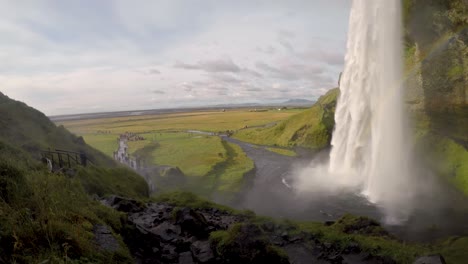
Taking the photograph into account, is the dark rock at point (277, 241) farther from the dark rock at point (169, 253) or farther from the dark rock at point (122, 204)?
the dark rock at point (122, 204)

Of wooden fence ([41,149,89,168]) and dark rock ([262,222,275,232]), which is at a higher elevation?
wooden fence ([41,149,89,168])

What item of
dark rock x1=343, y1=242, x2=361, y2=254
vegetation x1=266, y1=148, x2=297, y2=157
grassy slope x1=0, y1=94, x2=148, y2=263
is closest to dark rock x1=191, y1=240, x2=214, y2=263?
grassy slope x1=0, y1=94, x2=148, y2=263

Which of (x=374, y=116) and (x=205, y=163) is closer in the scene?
(x=374, y=116)

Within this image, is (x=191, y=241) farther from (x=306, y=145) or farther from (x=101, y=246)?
(x=306, y=145)

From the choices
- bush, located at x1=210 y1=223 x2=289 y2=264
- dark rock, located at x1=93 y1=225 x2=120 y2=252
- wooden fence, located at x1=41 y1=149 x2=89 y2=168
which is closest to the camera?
dark rock, located at x1=93 y1=225 x2=120 y2=252

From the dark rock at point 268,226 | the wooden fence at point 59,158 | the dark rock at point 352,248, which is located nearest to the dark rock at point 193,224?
the dark rock at point 268,226

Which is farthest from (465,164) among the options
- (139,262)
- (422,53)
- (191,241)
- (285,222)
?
(139,262)

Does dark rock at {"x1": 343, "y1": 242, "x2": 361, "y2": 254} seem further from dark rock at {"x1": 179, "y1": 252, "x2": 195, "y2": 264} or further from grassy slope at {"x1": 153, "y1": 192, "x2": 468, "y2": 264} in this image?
dark rock at {"x1": 179, "y1": 252, "x2": 195, "y2": 264}

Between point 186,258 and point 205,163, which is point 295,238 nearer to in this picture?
point 186,258

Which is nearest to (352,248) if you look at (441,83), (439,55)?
(441,83)
